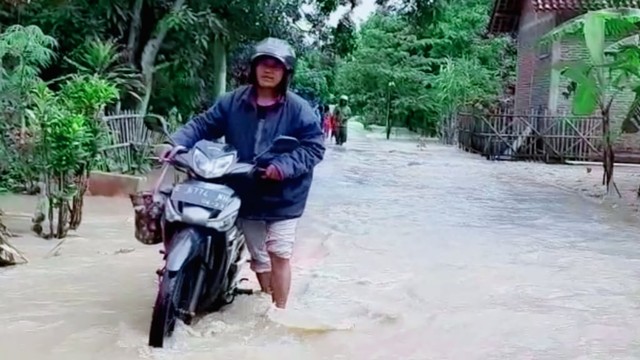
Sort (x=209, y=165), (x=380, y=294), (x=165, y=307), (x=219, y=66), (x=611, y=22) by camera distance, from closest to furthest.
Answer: (x=165, y=307)
(x=209, y=165)
(x=380, y=294)
(x=611, y=22)
(x=219, y=66)

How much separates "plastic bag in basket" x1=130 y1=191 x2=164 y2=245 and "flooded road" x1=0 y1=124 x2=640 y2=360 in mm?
533

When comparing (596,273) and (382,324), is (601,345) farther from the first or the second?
(596,273)

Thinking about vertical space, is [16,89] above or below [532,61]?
below

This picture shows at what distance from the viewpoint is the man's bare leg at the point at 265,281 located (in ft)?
17.6

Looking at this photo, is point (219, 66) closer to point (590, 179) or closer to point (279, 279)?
point (590, 179)

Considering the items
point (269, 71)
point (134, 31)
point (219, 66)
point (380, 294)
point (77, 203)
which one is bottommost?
point (380, 294)

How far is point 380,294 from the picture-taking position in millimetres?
6441

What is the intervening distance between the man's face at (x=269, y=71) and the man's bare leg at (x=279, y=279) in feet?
3.20

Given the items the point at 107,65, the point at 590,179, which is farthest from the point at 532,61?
the point at 107,65

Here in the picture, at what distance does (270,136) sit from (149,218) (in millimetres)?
802

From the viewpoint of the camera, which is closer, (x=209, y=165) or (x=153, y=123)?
(x=209, y=165)

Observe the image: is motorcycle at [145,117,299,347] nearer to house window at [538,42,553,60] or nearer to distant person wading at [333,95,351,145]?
house window at [538,42,553,60]

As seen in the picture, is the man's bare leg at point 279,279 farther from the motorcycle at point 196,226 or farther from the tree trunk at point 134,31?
the tree trunk at point 134,31

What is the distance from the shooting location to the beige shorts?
5.01 m
